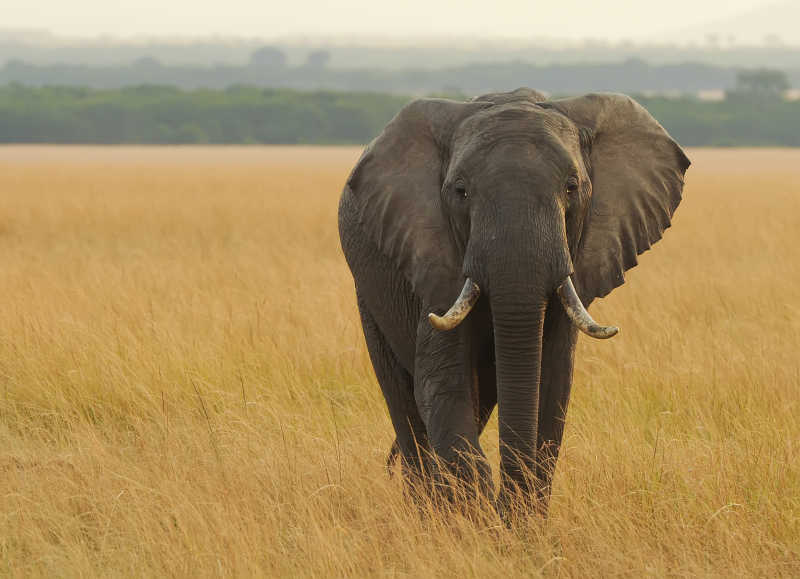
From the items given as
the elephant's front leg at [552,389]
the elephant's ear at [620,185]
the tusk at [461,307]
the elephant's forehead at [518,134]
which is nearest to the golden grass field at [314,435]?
the elephant's front leg at [552,389]

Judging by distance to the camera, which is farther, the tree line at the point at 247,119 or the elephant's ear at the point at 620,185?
the tree line at the point at 247,119

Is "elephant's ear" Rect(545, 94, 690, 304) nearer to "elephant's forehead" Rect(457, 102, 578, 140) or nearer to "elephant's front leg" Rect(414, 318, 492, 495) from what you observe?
"elephant's forehead" Rect(457, 102, 578, 140)

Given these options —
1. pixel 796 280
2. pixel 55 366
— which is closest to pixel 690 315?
pixel 796 280

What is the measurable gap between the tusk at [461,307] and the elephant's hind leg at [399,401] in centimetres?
105

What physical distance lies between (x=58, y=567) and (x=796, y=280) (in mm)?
7994

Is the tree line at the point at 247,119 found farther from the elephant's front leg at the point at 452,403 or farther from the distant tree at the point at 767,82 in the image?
the elephant's front leg at the point at 452,403

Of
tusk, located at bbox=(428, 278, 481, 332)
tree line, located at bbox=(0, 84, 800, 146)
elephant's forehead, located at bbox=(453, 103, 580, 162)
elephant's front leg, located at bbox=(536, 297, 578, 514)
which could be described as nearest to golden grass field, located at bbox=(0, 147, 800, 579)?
elephant's front leg, located at bbox=(536, 297, 578, 514)

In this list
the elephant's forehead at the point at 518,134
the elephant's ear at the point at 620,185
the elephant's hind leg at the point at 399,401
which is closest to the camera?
the elephant's forehead at the point at 518,134

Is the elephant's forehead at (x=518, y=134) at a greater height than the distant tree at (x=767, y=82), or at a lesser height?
greater

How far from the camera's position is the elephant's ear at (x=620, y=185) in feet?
14.5

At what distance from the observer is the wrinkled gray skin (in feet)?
13.1

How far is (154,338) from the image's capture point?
7867 millimetres

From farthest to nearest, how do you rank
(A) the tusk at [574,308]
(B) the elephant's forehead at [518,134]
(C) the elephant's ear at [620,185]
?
1. (C) the elephant's ear at [620,185]
2. (B) the elephant's forehead at [518,134]
3. (A) the tusk at [574,308]

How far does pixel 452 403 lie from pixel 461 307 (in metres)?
0.51
